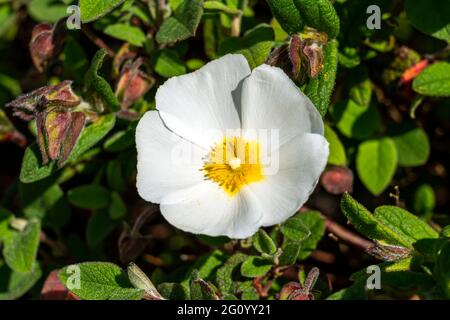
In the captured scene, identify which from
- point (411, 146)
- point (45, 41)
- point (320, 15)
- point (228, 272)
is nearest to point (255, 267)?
point (228, 272)

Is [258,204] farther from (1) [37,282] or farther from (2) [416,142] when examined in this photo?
(1) [37,282]

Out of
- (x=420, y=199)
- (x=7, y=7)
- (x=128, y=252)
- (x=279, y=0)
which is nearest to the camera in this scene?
(x=279, y=0)

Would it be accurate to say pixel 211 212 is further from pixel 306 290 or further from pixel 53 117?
pixel 53 117

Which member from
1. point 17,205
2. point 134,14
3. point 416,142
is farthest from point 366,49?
point 17,205

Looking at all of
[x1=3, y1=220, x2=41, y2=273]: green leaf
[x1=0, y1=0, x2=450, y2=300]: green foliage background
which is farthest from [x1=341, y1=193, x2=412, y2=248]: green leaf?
[x1=3, y1=220, x2=41, y2=273]: green leaf

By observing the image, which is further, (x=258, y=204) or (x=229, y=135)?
(x=229, y=135)
